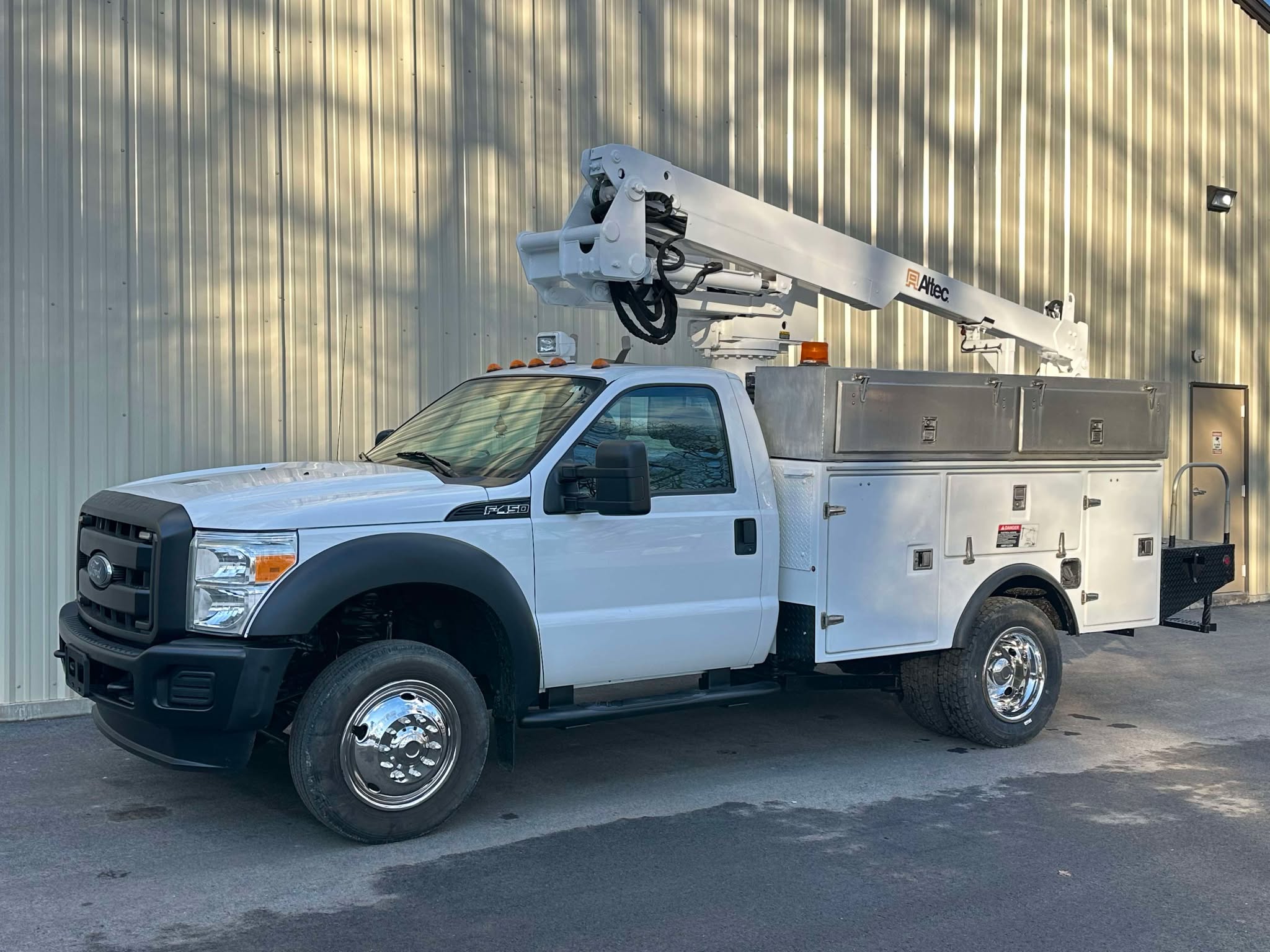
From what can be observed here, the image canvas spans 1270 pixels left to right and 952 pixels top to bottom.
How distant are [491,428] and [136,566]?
192 cm

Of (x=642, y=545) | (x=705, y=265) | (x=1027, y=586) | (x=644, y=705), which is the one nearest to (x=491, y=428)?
(x=642, y=545)

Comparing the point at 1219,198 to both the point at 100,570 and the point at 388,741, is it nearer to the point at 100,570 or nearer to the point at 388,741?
the point at 388,741

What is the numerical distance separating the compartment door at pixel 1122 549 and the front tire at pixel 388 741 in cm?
418

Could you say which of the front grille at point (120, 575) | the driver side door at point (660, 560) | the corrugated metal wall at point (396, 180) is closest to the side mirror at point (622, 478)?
the driver side door at point (660, 560)

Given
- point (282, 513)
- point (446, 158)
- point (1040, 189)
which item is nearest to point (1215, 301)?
point (1040, 189)

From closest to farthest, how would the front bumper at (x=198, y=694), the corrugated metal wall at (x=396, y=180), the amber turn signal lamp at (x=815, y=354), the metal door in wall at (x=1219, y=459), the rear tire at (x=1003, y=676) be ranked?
the front bumper at (x=198, y=694) < the amber turn signal lamp at (x=815, y=354) < the rear tire at (x=1003, y=676) < the corrugated metal wall at (x=396, y=180) < the metal door in wall at (x=1219, y=459)

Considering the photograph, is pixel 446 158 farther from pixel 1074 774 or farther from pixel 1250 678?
pixel 1250 678

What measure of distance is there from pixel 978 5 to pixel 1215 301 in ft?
15.6

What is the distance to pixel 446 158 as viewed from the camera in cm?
1012

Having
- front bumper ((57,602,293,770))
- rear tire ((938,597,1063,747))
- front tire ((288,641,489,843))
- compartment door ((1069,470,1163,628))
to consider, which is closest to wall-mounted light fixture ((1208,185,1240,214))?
compartment door ((1069,470,1163,628))

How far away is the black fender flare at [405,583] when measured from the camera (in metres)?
5.56

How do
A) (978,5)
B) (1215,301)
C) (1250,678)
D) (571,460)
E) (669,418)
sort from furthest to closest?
(1215,301) < (978,5) < (1250,678) < (669,418) < (571,460)

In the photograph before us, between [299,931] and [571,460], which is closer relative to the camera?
[299,931]

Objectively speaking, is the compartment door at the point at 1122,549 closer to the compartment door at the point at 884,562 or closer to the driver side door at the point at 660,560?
the compartment door at the point at 884,562
